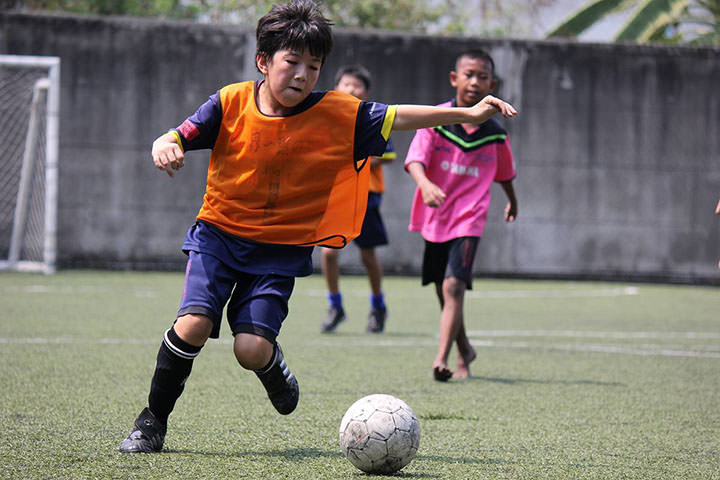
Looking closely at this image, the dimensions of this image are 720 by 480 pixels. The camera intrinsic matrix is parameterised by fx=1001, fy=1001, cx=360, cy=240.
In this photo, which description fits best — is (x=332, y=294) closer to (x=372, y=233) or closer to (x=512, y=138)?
(x=372, y=233)

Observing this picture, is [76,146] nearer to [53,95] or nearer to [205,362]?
[53,95]

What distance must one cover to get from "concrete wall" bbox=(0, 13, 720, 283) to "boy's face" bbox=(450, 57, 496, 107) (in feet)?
27.3

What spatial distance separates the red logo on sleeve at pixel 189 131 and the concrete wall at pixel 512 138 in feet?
34.0

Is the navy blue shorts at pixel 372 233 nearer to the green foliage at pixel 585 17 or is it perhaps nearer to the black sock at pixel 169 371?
the black sock at pixel 169 371

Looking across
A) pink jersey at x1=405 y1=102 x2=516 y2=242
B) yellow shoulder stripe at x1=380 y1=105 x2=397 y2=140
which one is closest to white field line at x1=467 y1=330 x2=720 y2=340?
pink jersey at x1=405 y1=102 x2=516 y2=242

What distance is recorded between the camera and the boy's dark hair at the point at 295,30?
3.51m

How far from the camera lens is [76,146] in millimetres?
13711

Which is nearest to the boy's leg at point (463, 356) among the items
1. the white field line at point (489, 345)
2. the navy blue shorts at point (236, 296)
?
the white field line at point (489, 345)

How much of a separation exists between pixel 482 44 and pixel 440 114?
36.6 ft

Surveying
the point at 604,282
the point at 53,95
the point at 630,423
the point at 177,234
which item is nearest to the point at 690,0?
the point at 604,282

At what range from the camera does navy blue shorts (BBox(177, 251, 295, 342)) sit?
11.5ft

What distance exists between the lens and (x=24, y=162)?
13141 millimetres

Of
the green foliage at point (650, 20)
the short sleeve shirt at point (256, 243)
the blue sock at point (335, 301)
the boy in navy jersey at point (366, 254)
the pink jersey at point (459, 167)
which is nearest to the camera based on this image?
the short sleeve shirt at point (256, 243)

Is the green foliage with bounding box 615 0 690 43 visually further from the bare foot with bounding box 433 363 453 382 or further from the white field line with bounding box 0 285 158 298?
the bare foot with bounding box 433 363 453 382
